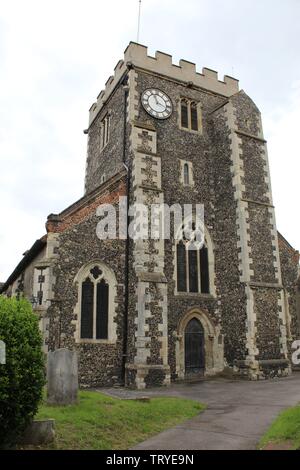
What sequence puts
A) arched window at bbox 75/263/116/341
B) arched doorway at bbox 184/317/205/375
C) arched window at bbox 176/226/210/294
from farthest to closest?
1. arched window at bbox 176/226/210/294
2. arched doorway at bbox 184/317/205/375
3. arched window at bbox 75/263/116/341

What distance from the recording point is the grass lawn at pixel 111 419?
7.20m

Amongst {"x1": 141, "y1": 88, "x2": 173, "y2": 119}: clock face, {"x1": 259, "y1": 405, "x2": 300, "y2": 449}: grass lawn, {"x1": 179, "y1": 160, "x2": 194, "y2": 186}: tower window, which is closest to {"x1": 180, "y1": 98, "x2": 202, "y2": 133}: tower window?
{"x1": 141, "y1": 88, "x2": 173, "y2": 119}: clock face

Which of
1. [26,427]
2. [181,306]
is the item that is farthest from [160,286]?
[26,427]

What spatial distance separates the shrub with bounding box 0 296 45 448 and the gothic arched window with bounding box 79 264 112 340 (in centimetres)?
783

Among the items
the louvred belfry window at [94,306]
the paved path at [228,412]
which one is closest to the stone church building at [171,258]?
the louvred belfry window at [94,306]

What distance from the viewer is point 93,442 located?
7.13 meters

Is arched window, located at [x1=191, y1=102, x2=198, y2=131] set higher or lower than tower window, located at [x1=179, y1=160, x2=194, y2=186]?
higher

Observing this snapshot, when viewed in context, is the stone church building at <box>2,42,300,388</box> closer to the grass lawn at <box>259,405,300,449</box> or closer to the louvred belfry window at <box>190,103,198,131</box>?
the louvred belfry window at <box>190,103,198,131</box>

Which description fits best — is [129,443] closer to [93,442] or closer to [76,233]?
[93,442]

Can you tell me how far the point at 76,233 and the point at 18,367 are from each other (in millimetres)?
9212

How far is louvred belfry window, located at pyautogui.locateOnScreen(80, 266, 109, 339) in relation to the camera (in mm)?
15047

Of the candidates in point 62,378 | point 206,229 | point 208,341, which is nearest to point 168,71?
point 206,229

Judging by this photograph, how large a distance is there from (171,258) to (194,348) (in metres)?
3.86

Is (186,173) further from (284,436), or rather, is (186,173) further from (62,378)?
(284,436)
